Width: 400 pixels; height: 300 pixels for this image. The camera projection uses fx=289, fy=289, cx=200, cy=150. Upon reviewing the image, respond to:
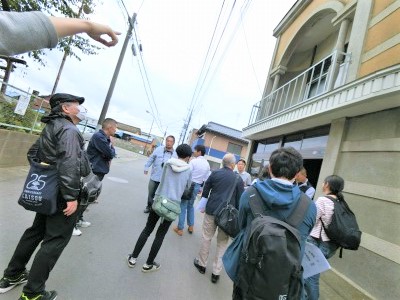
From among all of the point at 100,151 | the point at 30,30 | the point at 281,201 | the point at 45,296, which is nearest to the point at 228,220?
the point at 281,201

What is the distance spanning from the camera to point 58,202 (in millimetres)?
2762

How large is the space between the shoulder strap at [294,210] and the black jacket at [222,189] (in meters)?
2.39

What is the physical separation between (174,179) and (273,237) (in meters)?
2.53

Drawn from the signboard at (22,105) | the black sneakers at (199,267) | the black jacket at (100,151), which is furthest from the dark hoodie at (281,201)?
the signboard at (22,105)

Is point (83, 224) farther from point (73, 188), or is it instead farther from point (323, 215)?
point (323, 215)

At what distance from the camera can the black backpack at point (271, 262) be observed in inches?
77.1

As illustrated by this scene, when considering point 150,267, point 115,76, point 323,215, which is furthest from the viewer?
point 115,76

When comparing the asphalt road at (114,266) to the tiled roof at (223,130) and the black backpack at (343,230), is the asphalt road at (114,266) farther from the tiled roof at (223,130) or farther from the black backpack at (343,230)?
the tiled roof at (223,130)

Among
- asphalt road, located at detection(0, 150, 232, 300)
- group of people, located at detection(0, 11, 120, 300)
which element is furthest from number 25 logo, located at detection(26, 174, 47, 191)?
asphalt road, located at detection(0, 150, 232, 300)

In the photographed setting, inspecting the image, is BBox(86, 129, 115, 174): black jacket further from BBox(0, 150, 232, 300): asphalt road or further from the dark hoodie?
the dark hoodie

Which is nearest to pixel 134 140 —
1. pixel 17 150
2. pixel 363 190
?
pixel 17 150

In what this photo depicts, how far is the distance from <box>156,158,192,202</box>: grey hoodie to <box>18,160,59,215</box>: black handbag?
69.0 inches

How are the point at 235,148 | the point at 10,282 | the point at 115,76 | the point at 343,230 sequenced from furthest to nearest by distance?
the point at 235,148 → the point at 115,76 → the point at 343,230 → the point at 10,282

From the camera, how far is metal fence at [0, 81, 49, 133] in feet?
26.3
